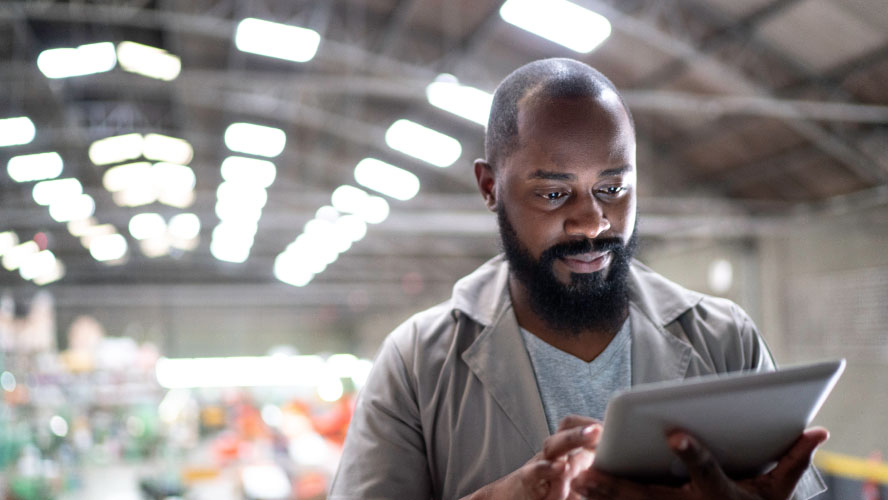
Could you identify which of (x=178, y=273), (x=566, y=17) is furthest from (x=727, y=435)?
(x=178, y=273)

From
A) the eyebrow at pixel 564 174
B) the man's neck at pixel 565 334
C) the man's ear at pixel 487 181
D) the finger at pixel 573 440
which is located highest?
the man's ear at pixel 487 181

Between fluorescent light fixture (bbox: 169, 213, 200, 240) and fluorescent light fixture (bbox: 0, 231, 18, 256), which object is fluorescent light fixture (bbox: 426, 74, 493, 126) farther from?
fluorescent light fixture (bbox: 0, 231, 18, 256)

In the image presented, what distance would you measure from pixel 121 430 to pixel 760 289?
11461 millimetres

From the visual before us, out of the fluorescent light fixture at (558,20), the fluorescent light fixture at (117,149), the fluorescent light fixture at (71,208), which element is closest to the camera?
the fluorescent light fixture at (558,20)

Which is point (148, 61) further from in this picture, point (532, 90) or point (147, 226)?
point (532, 90)

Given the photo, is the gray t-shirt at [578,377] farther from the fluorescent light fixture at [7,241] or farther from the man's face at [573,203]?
the fluorescent light fixture at [7,241]

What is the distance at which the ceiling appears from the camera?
10.8m

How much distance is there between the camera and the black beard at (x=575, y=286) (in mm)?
1551

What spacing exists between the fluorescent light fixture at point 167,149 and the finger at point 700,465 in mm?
16070

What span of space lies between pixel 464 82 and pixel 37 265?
19952mm

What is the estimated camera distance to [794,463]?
124cm

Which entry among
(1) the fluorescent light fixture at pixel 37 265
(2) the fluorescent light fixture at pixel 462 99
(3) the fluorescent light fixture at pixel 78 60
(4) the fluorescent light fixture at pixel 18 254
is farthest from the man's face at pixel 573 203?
(1) the fluorescent light fixture at pixel 37 265

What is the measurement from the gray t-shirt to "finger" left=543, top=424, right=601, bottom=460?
348 mm

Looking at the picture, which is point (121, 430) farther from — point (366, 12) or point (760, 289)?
point (760, 289)
